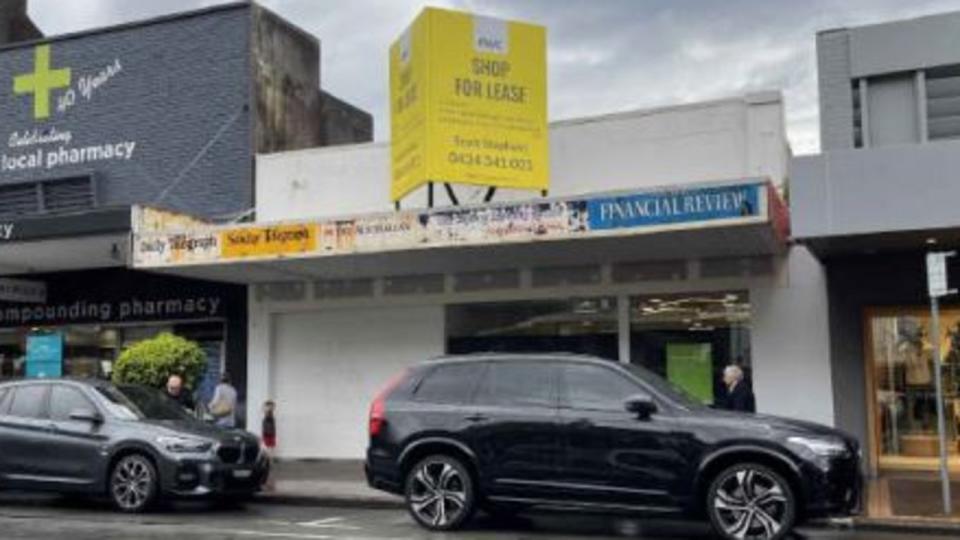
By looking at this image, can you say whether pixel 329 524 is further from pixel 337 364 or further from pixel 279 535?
pixel 337 364

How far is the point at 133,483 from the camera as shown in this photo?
44.7 ft

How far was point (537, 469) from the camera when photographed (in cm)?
1154

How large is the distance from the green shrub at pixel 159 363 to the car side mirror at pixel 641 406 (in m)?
8.23

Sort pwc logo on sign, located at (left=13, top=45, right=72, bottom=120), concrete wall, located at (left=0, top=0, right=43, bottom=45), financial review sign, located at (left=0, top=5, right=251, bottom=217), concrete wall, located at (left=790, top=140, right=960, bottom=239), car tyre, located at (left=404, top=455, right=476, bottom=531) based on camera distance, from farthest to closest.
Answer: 1. concrete wall, located at (left=0, top=0, right=43, bottom=45)
2. pwc logo on sign, located at (left=13, top=45, right=72, bottom=120)
3. financial review sign, located at (left=0, top=5, right=251, bottom=217)
4. concrete wall, located at (left=790, top=140, right=960, bottom=239)
5. car tyre, located at (left=404, top=455, right=476, bottom=531)

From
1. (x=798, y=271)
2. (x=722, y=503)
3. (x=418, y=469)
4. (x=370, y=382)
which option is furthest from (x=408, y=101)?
(x=722, y=503)

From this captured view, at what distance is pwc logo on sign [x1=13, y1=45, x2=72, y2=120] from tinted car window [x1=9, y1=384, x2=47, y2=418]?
9.59 m

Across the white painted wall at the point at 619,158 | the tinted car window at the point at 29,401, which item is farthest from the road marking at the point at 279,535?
the white painted wall at the point at 619,158

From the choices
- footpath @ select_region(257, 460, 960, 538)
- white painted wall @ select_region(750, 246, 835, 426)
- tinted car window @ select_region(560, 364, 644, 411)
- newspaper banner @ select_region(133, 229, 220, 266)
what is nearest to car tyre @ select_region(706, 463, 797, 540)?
tinted car window @ select_region(560, 364, 644, 411)

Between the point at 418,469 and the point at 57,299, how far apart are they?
12814mm

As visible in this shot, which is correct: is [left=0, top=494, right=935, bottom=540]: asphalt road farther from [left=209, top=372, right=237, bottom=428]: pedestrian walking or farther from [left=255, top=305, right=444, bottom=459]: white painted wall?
[left=255, top=305, right=444, bottom=459]: white painted wall

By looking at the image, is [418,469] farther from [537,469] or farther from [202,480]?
[202,480]

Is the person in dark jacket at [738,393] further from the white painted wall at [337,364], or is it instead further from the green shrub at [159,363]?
the green shrub at [159,363]

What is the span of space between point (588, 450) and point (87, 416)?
20.2 feet

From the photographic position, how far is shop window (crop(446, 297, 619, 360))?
725 inches
